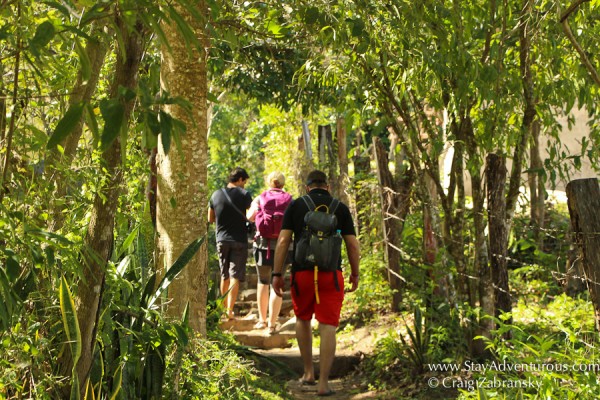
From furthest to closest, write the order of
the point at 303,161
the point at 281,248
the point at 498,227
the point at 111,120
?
the point at 303,161, the point at 281,248, the point at 498,227, the point at 111,120

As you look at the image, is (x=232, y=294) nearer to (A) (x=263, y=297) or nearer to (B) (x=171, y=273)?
(A) (x=263, y=297)

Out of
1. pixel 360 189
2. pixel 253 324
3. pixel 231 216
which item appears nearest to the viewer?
pixel 231 216

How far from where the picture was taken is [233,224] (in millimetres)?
10641

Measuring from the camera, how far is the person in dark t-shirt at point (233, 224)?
10.6 m

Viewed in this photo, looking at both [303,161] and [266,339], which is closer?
[266,339]

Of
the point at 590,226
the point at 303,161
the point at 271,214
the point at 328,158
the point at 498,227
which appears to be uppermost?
the point at 303,161

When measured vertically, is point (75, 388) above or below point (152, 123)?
below

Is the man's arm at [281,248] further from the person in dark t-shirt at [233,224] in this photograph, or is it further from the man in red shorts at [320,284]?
the person in dark t-shirt at [233,224]

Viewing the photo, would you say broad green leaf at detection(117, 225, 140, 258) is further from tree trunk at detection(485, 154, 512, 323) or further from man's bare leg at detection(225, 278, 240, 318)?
man's bare leg at detection(225, 278, 240, 318)

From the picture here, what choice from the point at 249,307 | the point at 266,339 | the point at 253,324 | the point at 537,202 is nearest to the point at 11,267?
the point at 266,339

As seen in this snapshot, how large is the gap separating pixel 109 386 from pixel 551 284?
818cm

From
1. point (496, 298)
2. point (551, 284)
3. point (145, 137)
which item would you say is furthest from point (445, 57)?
point (551, 284)

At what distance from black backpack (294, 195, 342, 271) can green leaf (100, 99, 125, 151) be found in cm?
507

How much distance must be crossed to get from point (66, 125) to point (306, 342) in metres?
5.69
